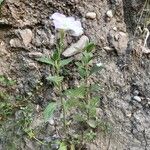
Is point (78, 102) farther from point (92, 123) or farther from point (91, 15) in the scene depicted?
point (91, 15)

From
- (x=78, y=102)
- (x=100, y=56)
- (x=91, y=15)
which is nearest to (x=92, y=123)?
(x=78, y=102)

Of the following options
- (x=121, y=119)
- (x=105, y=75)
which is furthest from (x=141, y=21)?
(x=121, y=119)

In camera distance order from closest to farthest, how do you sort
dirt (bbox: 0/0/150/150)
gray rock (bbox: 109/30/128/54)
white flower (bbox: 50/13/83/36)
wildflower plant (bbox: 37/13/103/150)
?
white flower (bbox: 50/13/83/36)
wildflower plant (bbox: 37/13/103/150)
dirt (bbox: 0/0/150/150)
gray rock (bbox: 109/30/128/54)

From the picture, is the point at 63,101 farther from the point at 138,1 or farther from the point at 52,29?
the point at 138,1

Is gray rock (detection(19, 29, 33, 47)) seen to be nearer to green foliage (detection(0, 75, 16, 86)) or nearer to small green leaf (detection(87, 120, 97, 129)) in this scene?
green foliage (detection(0, 75, 16, 86))

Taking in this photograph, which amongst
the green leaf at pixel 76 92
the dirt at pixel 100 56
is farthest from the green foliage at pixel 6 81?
the green leaf at pixel 76 92

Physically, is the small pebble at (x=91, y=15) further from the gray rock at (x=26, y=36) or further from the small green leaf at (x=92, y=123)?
the small green leaf at (x=92, y=123)

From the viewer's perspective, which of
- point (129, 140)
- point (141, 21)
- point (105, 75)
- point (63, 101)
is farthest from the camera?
point (141, 21)

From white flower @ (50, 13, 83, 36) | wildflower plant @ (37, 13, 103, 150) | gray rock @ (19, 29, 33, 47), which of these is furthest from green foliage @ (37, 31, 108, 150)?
gray rock @ (19, 29, 33, 47)
